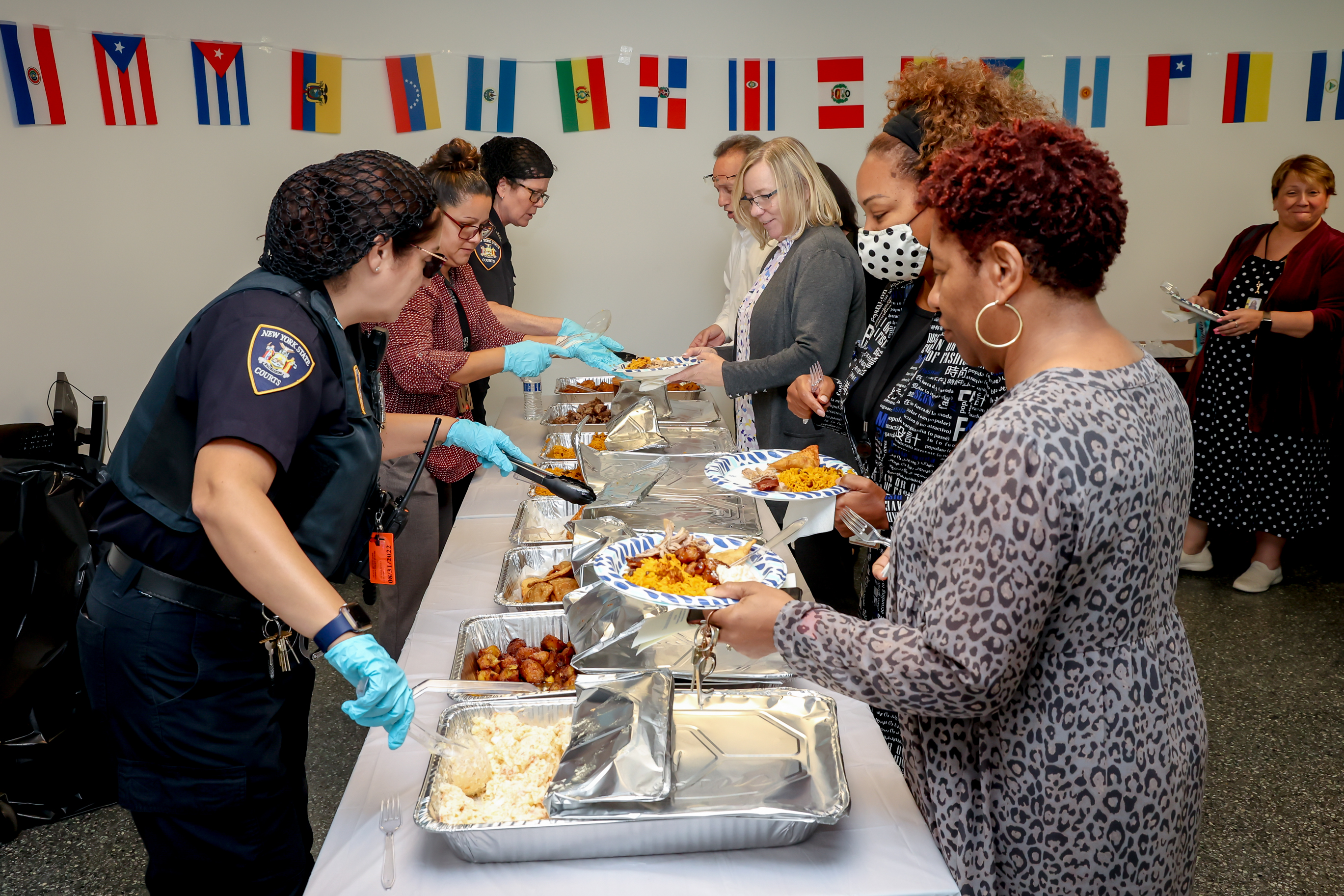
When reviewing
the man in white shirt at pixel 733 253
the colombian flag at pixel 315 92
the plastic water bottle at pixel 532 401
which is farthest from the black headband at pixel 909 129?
the colombian flag at pixel 315 92

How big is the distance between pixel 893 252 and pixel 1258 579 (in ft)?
9.23

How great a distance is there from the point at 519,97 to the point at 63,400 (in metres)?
2.53

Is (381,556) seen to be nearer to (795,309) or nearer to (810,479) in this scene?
(810,479)

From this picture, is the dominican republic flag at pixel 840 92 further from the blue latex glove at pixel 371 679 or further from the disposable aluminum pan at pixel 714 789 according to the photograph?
the blue latex glove at pixel 371 679

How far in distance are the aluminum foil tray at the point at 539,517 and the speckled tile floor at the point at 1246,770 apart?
934 mm

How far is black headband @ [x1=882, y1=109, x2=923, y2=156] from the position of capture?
1.50 metres

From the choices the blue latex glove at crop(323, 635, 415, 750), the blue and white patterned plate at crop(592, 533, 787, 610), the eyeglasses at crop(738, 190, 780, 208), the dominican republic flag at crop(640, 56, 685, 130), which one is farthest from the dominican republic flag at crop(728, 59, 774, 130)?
the blue latex glove at crop(323, 635, 415, 750)

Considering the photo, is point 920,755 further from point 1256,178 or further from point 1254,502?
point 1256,178

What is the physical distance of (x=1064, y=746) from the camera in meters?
0.98

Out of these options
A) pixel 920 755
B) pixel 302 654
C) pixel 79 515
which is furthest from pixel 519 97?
pixel 920 755

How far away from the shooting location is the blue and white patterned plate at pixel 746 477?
1728 millimetres

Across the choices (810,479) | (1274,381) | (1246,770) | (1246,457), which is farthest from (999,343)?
(1246,457)

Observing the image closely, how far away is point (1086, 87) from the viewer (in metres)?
4.35

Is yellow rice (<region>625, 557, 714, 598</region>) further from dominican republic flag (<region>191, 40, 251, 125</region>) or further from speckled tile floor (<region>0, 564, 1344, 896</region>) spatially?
dominican republic flag (<region>191, 40, 251, 125</region>)
